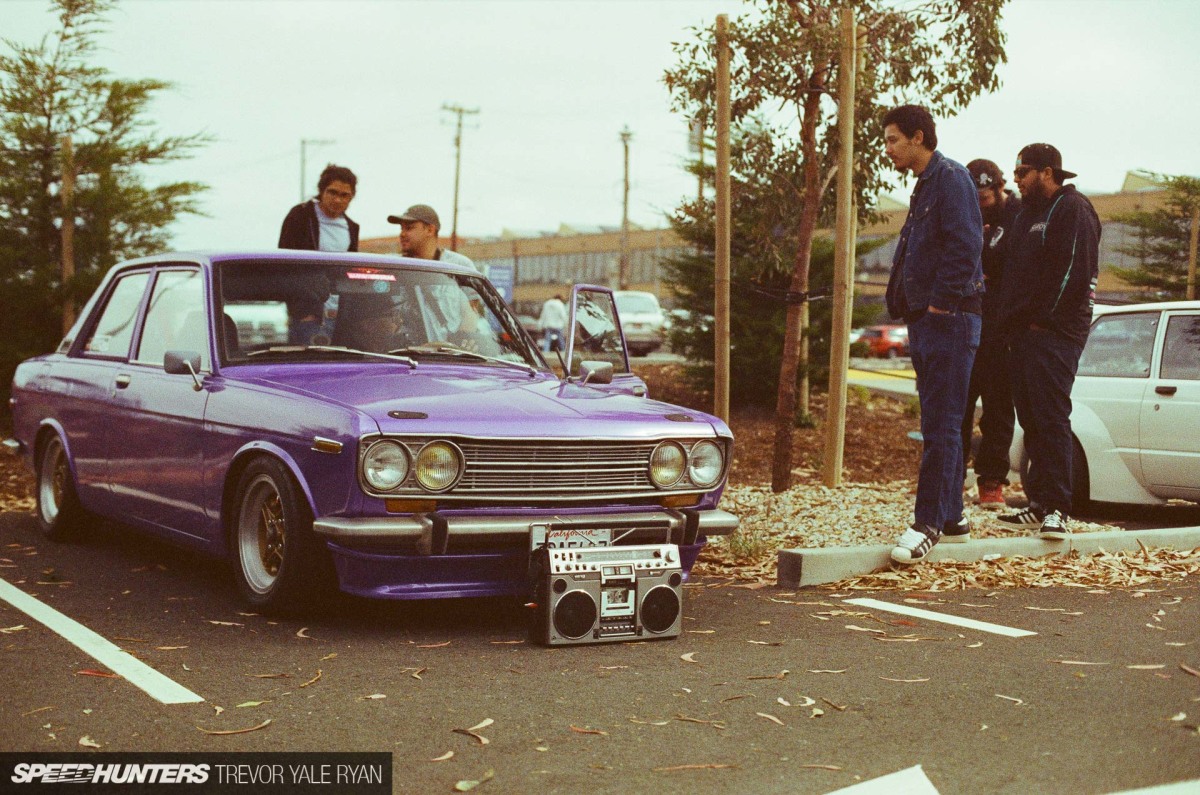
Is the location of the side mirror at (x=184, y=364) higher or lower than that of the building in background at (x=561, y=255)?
lower

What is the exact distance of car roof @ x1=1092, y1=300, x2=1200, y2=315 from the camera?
9383 mm

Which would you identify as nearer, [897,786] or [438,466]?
[897,786]

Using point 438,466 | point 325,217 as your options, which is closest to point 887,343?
point 325,217

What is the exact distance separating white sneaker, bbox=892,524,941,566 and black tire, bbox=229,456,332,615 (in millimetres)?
2793

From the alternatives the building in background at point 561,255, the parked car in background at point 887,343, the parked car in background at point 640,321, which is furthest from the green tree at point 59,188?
the building in background at point 561,255

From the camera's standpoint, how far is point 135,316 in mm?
7371

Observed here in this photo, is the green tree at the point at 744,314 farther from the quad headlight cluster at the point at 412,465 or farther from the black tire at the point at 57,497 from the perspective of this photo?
the quad headlight cluster at the point at 412,465

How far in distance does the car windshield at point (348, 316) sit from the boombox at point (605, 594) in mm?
1523

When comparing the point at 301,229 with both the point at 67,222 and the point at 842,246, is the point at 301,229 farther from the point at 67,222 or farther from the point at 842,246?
the point at 67,222

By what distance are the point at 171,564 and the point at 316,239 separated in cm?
215

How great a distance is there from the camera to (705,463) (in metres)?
5.84

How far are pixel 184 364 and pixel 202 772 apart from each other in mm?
2955

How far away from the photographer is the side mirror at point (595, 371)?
21.1 ft

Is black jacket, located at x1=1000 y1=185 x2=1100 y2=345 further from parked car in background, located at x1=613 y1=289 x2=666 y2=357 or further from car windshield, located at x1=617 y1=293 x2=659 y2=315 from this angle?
car windshield, located at x1=617 y1=293 x2=659 y2=315
